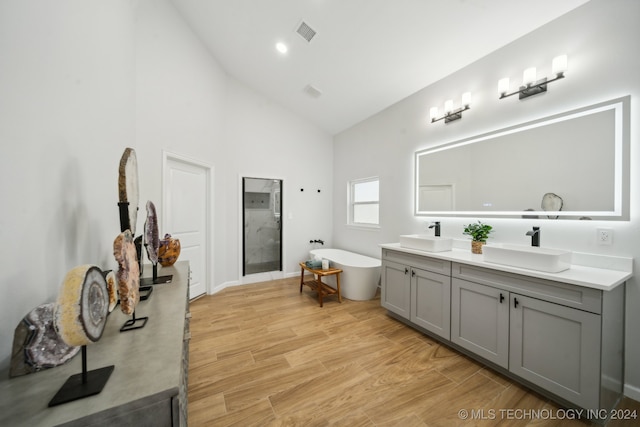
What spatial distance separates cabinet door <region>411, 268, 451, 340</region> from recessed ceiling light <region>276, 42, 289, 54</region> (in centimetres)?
307

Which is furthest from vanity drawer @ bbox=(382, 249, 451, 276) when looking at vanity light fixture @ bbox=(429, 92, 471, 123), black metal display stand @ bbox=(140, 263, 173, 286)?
black metal display stand @ bbox=(140, 263, 173, 286)

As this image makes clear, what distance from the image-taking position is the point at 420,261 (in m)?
2.33

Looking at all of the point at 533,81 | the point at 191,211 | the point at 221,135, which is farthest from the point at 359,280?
the point at 221,135

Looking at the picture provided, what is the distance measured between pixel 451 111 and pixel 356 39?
1.33 metres

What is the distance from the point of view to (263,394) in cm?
161

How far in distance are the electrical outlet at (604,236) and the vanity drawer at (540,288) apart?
1.91ft

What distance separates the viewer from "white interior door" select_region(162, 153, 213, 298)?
2.78 meters

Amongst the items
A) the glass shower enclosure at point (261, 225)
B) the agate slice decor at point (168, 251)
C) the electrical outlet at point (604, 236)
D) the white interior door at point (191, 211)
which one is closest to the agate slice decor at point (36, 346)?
the agate slice decor at point (168, 251)

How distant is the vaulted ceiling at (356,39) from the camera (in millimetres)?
1953

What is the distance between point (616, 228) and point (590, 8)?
162 cm

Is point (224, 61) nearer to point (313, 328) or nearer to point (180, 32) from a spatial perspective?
Result: point (180, 32)

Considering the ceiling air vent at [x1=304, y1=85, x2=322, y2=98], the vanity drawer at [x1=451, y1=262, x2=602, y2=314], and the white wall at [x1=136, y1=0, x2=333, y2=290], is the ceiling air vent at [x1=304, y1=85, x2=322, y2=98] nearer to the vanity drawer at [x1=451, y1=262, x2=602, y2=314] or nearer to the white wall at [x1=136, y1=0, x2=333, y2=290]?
the white wall at [x1=136, y1=0, x2=333, y2=290]

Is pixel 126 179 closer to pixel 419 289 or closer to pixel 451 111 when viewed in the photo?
pixel 419 289

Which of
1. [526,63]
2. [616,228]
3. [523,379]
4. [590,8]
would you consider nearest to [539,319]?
[523,379]
